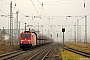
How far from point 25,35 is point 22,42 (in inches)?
65.5

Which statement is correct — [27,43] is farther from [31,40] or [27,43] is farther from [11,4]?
[11,4]

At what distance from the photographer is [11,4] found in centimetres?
4072

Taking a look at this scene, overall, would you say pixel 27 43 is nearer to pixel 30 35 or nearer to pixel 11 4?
pixel 30 35

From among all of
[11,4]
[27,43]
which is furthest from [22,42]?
[11,4]

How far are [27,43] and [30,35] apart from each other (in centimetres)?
179

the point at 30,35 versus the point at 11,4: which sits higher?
the point at 11,4

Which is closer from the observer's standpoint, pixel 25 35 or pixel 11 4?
pixel 11 4

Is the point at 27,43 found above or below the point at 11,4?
below

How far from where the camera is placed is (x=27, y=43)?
43.7 meters

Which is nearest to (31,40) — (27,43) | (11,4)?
(27,43)

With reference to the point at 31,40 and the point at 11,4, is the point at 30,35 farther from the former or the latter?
the point at 11,4

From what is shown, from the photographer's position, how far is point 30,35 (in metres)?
44.0

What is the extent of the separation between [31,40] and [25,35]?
171 cm

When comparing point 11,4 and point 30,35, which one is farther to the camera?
point 30,35
